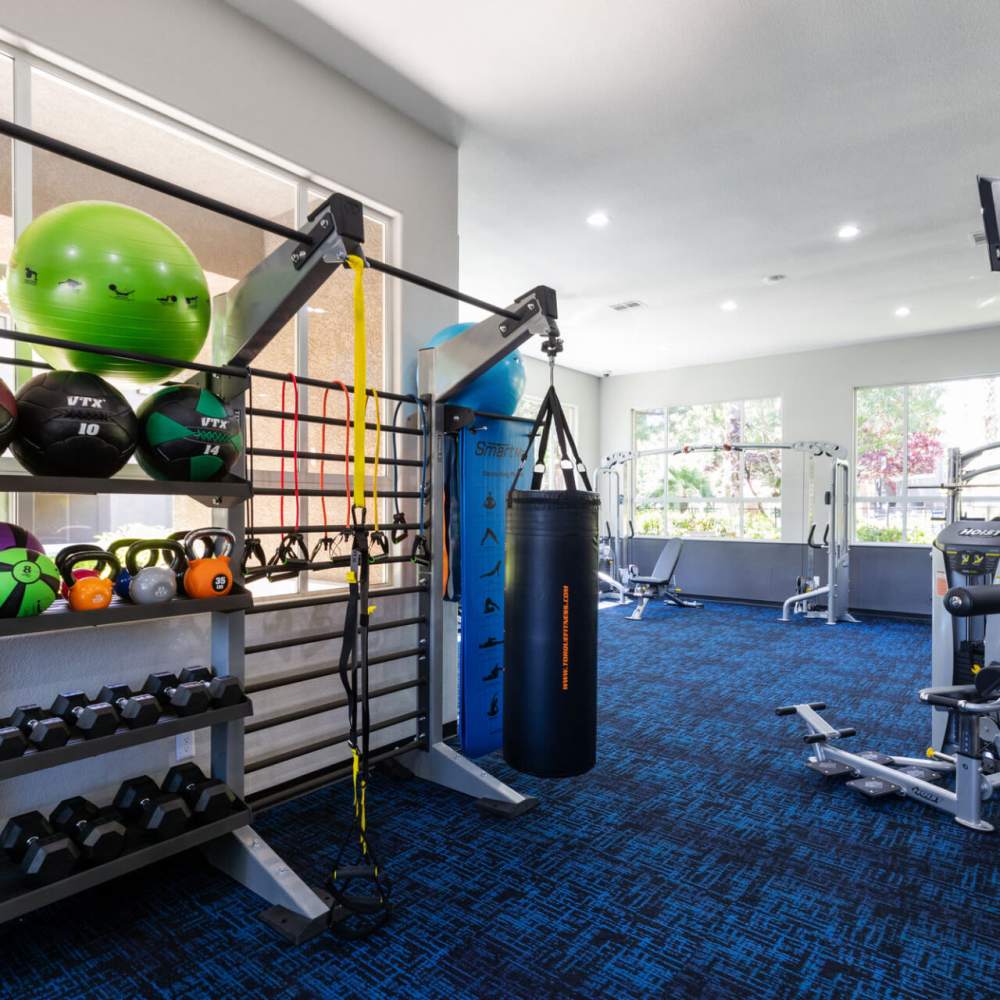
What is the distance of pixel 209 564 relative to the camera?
1.97 metres

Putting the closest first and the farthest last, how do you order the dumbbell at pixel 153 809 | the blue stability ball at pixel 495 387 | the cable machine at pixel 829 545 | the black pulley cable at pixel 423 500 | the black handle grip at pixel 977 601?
the dumbbell at pixel 153 809 < the black handle grip at pixel 977 601 < the black pulley cable at pixel 423 500 < the blue stability ball at pixel 495 387 < the cable machine at pixel 829 545

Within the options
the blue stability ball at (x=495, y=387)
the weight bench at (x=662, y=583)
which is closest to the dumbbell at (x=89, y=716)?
the blue stability ball at (x=495, y=387)

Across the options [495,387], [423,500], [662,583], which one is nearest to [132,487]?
[423,500]

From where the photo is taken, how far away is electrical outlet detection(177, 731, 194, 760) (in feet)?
7.87

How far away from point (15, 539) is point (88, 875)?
86cm

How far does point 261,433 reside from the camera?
2.90 metres

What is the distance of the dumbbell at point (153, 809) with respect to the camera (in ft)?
6.23

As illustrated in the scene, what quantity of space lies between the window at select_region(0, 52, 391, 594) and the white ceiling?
1.87 feet

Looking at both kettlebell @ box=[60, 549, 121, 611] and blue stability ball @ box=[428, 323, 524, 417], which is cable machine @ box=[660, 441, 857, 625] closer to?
blue stability ball @ box=[428, 323, 524, 417]

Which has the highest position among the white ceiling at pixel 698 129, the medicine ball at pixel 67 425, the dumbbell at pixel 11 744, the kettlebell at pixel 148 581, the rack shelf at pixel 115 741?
the white ceiling at pixel 698 129

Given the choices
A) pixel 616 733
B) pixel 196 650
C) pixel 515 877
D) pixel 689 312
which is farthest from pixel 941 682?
pixel 689 312

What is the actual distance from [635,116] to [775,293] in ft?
10.5

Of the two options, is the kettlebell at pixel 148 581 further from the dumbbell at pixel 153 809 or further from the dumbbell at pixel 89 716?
the dumbbell at pixel 153 809

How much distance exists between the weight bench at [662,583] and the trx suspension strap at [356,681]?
546 cm
